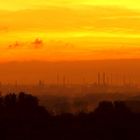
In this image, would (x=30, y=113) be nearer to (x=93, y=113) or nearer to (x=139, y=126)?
(x=93, y=113)

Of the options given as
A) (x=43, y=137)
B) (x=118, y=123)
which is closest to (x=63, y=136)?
(x=43, y=137)

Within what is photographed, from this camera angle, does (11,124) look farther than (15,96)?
No

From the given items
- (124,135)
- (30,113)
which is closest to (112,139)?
(124,135)

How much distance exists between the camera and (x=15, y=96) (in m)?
A: 104

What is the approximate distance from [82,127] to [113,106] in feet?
38.2

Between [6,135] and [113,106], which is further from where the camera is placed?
[113,106]

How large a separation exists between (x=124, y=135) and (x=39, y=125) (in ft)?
33.7

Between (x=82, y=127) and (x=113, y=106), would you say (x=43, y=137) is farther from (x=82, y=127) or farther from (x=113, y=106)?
(x=113, y=106)

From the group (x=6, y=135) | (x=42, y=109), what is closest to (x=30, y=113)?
(x=42, y=109)

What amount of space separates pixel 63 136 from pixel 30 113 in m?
11.2

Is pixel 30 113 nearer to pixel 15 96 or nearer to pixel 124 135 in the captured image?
pixel 15 96

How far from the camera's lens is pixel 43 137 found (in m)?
87.7

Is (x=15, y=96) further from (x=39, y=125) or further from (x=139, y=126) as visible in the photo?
(x=139, y=126)

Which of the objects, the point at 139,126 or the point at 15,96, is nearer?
the point at 139,126
